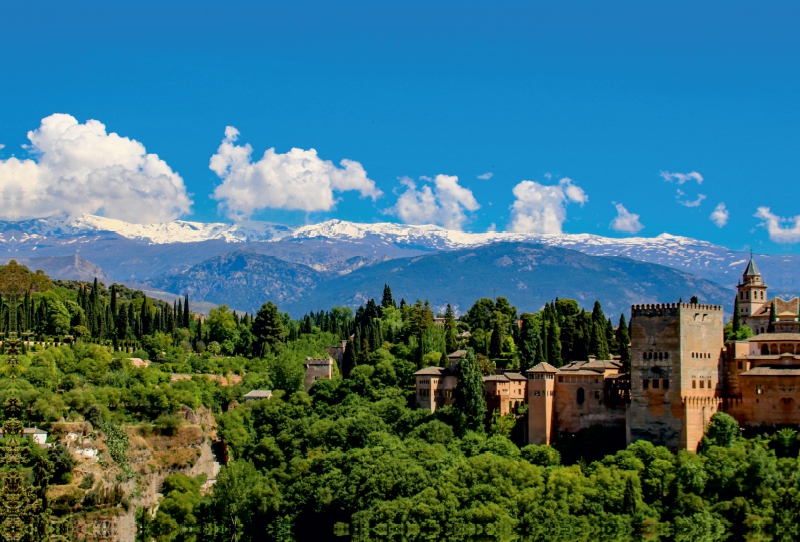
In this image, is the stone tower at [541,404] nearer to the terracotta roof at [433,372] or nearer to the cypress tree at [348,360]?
the terracotta roof at [433,372]

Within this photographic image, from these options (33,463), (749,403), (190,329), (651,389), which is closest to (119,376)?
(33,463)

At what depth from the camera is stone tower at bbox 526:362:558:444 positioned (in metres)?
75.3

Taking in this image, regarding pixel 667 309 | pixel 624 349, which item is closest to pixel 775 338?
pixel 667 309

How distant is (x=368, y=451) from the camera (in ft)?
249

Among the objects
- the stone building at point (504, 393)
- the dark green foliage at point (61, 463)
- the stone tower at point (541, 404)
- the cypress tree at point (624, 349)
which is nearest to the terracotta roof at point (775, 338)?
the cypress tree at point (624, 349)

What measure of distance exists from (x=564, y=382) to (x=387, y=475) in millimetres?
14795

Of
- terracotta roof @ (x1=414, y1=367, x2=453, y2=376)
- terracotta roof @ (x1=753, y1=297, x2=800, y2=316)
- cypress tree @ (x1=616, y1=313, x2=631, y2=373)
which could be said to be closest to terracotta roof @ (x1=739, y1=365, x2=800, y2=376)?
cypress tree @ (x1=616, y1=313, x2=631, y2=373)

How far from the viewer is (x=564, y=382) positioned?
76.3 m

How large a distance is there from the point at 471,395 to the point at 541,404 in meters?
5.58

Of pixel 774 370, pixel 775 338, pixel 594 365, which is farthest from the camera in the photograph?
pixel 594 365

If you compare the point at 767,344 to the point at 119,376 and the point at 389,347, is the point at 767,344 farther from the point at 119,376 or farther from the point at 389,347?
the point at 119,376

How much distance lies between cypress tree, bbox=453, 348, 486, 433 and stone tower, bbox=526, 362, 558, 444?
13.0 feet

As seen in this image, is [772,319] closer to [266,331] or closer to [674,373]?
[674,373]

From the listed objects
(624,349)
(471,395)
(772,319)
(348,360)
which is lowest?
(471,395)
